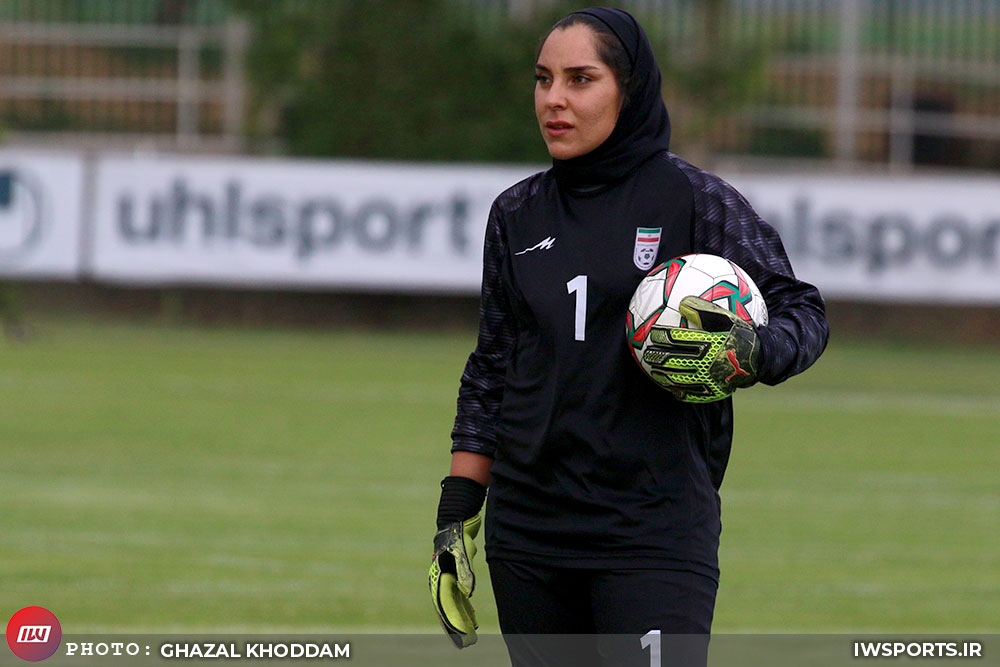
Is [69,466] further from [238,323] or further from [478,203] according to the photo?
[238,323]

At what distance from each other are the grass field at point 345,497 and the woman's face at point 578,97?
4.34m

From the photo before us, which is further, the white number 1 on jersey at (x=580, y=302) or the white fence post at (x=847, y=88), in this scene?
the white fence post at (x=847, y=88)

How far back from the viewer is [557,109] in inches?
157

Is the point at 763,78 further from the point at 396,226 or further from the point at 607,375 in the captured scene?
the point at 607,375

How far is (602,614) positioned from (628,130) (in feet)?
3.53

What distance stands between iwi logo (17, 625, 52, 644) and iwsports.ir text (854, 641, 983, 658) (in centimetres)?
346

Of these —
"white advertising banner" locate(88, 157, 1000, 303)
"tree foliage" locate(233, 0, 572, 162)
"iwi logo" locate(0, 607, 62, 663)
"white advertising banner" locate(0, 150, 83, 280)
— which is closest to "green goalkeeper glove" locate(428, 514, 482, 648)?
"iwi logo" locate(0, 607, 62, 663)

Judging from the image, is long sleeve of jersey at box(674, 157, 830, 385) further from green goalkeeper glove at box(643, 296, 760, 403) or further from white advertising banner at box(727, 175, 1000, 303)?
white advertising banner at box(727, 175, 1000, 303)

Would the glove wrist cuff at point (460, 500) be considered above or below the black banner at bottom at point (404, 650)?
above

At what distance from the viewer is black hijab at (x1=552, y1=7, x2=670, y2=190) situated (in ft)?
13.1

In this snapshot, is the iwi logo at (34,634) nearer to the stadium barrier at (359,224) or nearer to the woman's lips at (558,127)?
the woman's lips at (558,127)

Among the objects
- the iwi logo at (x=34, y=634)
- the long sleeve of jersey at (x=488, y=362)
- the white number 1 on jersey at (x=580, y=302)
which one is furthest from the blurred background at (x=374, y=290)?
the white number 1 on jersey at (x=580, y=302)

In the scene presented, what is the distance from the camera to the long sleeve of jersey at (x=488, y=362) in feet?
13.8

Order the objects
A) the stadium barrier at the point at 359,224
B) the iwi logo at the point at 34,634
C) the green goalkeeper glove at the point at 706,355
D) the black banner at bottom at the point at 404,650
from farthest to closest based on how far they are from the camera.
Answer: the stadium barrier at the point at 359,224 → the iwi logo at the point at 34,634 → the black banner at bottom at the point at 404,650 → the green goalkeeper glove at the point at 706,355
